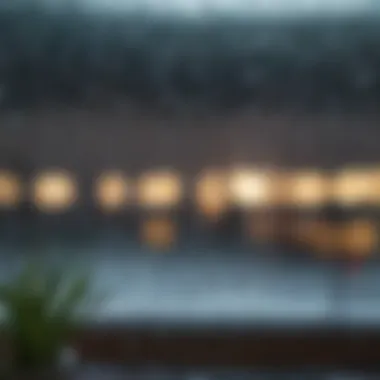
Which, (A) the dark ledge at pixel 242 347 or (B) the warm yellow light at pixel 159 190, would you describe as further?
(B) the warm yellow light at pixel 159 190

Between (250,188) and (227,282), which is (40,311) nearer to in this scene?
(250,188)

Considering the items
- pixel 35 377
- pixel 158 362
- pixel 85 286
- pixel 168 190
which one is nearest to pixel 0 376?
pixel 35 377

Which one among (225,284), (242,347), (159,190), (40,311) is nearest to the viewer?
(40,311)

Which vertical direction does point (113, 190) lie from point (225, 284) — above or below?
above

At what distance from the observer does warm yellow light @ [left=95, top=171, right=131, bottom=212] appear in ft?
14.2

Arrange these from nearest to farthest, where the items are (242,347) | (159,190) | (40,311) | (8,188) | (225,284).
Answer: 1. (40,311)
2. (242,347)
3. (8,188)
4. (159,190)
5. (225,284)

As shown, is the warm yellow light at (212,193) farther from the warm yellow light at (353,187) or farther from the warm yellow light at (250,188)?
the warm yellow light at (353,187)

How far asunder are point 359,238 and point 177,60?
48.7 inches

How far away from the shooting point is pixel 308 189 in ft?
14.5

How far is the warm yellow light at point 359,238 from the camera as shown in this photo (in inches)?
171

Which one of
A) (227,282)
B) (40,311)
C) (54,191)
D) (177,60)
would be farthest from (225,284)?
(40,311)

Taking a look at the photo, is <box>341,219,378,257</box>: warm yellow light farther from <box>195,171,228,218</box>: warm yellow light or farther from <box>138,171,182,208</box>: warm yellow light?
<box>138,171,182,208</box>: warm yellow light

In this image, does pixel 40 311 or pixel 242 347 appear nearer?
pixel 40 311

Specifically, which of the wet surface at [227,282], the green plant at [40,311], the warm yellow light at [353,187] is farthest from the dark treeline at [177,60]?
the green plant at [40,311]
